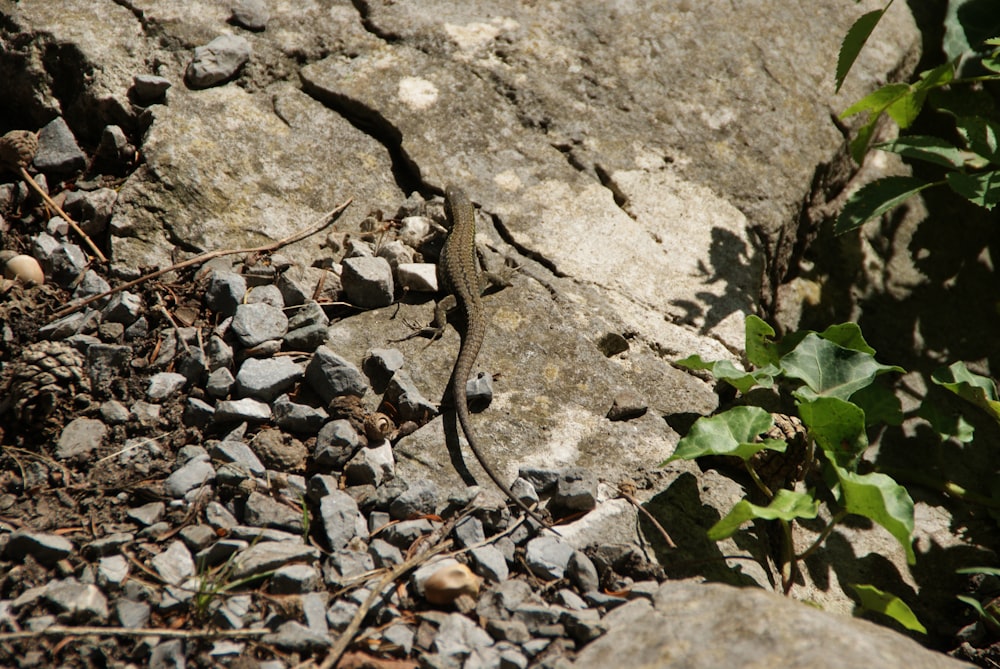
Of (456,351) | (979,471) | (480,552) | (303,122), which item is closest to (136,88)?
(303,122)

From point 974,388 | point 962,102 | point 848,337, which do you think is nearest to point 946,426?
point 974,388

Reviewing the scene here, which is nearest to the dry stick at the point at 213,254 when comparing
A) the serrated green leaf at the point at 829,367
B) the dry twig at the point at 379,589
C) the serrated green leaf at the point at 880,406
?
the dry twig at the point at 379,589

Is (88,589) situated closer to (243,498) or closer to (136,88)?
(243,498)

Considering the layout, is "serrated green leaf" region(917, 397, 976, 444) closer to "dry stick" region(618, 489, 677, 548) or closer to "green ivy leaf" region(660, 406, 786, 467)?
"green ivy leaf" region(660, 406, 786, 467)

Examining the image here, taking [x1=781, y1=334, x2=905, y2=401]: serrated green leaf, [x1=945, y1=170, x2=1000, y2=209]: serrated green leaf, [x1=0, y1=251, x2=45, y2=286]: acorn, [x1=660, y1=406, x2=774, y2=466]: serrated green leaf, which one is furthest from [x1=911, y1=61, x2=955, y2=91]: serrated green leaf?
[x1=0, y1=251, x2=45, y2=286]: acorn

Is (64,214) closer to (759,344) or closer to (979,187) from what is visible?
(759,344)
